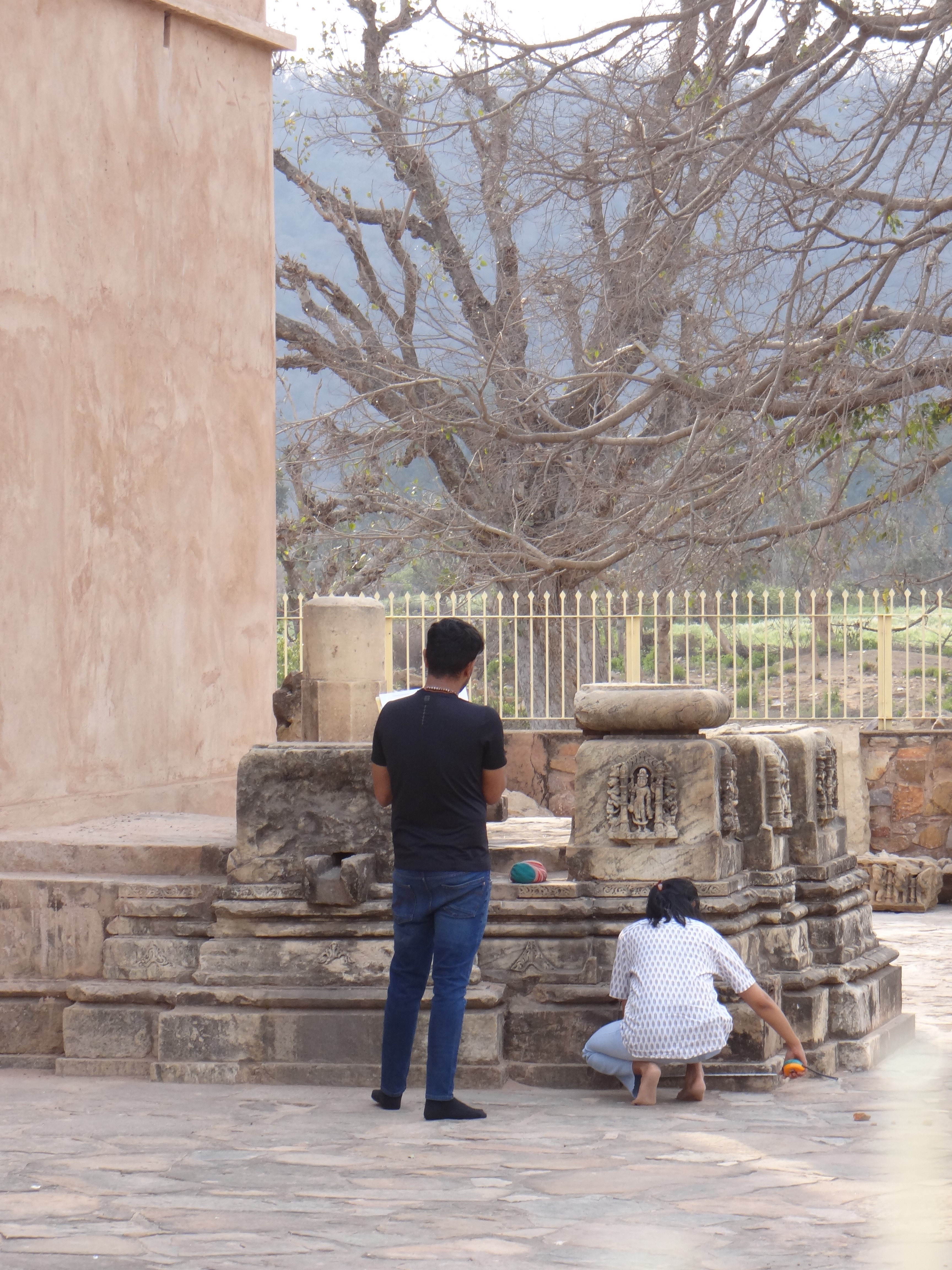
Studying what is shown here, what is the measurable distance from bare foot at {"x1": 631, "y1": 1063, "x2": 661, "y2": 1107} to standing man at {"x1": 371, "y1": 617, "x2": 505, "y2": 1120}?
0.57m

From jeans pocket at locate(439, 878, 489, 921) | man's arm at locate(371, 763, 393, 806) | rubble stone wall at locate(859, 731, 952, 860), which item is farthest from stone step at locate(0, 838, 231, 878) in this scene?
rubble stone wall at locate(859, 731, 952, 860)

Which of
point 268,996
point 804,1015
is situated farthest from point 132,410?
point 804,1015

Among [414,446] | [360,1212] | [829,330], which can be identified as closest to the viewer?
[360,1212]

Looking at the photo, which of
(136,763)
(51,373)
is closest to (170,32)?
(51,373)

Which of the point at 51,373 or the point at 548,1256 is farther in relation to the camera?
the point at 51,373

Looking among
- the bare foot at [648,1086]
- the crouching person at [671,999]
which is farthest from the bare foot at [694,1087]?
the bare foot at [648,1086]

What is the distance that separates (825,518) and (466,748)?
19.7ft

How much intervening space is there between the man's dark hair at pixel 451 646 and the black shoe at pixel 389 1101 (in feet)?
4.48

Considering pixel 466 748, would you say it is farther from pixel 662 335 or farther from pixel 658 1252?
pixel 662 335

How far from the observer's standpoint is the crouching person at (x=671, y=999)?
5.01 m

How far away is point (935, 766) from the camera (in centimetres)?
1178

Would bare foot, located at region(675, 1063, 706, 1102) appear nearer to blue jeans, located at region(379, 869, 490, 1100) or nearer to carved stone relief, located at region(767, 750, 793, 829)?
blue jeans, located at region(379, 869, 490, 1100)

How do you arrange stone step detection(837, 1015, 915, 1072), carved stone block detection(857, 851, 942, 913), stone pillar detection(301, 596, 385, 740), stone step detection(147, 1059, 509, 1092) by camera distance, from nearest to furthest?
1. stone step detection(147, 1059, 509, 1092)
2. stone step detection(837, 1015, 915, 1072)
3. stone pillar detection(301, 596, 385, 740)
4. carved stone block detection(857, 851, 942, 913)

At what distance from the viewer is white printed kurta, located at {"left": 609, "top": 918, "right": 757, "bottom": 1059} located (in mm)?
5004
